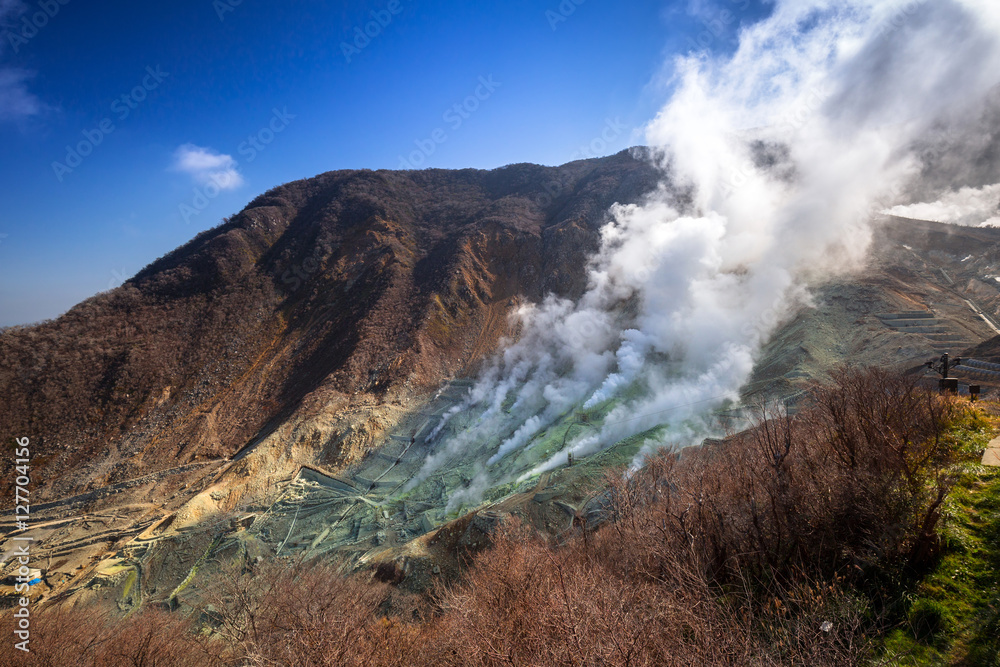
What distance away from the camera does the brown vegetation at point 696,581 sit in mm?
5727

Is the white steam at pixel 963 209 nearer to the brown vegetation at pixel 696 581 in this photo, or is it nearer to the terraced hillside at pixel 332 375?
the terraced hillside at pixel 332 375

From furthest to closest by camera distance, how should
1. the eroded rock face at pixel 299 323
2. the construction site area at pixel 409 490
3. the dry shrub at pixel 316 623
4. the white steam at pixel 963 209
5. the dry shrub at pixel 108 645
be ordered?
the white steam at pixel 963 209 < the eroded rock face at pixel 299 323 < the construction site area at pixel 409 490 < the dry shrub at pixel 108 645 < the dry shrub at pixel 316 623

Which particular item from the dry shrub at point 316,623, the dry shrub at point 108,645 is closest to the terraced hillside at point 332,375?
the dry shrub at point 316,623

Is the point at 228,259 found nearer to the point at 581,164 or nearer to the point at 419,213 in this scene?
the point at 419,213

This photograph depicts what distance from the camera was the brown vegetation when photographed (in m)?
5.73

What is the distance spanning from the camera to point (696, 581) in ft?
23.4

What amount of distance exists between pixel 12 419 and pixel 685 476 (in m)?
41.5

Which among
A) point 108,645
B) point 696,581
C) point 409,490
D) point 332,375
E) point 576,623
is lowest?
point 409,490

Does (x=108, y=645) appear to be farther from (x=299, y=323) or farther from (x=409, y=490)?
(x=299, y=323)

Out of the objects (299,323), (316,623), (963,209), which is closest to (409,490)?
(316,623)

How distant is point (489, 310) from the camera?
127ft

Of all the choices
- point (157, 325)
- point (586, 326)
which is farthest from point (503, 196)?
point (157, 325)

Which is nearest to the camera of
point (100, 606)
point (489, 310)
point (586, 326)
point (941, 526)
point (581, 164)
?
point (941, 526)

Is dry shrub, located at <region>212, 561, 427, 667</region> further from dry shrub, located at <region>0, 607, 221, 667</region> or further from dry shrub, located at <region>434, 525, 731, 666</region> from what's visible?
dry shrub, located at <region>434, 525, 731, 666</region>
